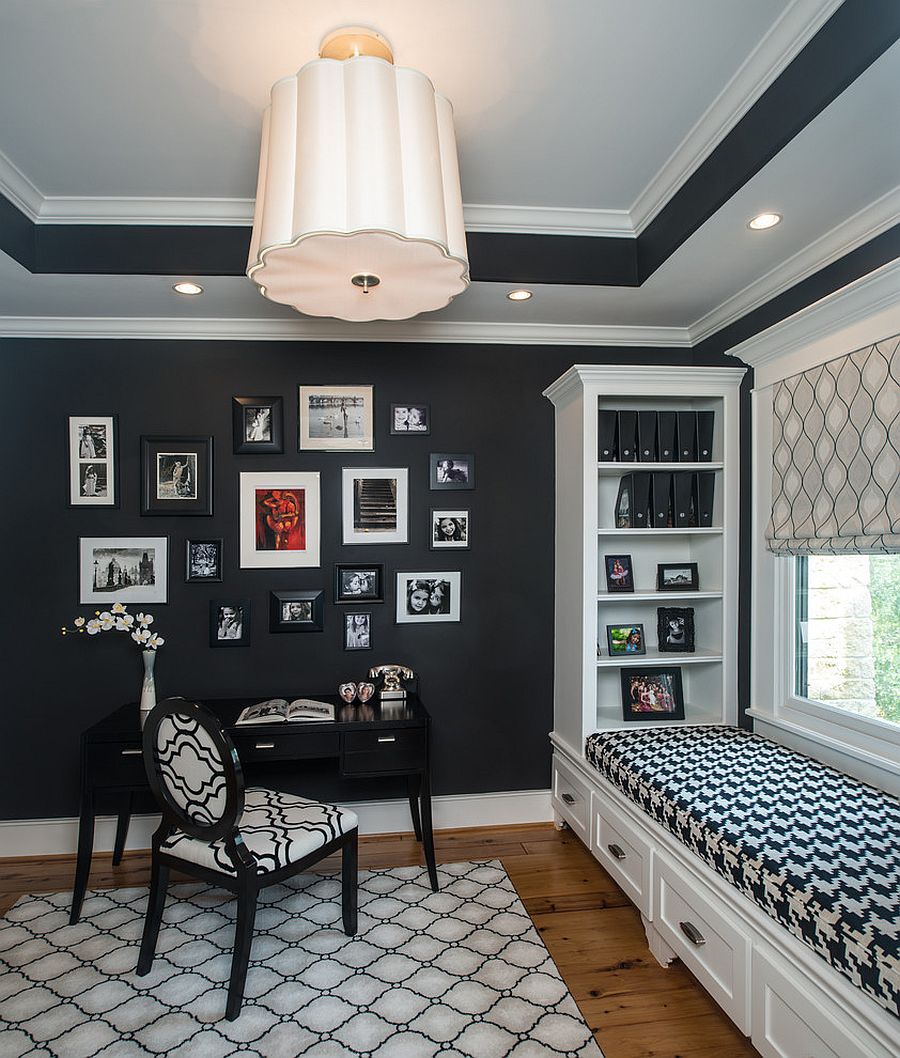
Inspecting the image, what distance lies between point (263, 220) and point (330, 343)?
70.3 inches

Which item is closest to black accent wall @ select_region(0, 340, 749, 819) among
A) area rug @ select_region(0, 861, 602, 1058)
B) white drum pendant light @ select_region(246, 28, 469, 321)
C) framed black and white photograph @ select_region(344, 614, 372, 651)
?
framed black and white photograph @ select_region(344, 614, 372, 651)

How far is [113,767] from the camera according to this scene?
9.50 feet

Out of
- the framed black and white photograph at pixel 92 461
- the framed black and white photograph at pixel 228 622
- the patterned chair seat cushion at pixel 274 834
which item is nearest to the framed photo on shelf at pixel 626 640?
the patterned chair seat cushion at pixel 274 834

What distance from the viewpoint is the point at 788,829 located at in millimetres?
2023

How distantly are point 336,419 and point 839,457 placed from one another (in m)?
2.21

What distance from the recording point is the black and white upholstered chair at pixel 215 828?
7.27 feet

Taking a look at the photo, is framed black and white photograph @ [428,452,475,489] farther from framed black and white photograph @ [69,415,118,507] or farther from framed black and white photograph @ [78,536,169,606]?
framed black and white photograph @ [69,415,118,507]

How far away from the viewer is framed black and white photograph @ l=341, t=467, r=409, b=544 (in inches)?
140

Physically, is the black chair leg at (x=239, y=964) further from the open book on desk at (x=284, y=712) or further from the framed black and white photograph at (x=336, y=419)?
the framed black and white photograph at (x=336, y=419)

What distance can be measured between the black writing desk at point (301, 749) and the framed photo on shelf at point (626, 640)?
1008 millimetres

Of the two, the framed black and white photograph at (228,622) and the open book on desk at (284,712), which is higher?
the framed black and white photograph at (228,622)

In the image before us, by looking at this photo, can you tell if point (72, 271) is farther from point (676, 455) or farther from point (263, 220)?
point (676, 455)

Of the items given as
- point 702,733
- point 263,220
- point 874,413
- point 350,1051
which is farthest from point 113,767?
point 874,413

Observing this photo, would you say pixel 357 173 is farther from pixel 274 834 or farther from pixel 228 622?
pixel 228 622
